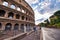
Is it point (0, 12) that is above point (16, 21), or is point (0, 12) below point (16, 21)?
above

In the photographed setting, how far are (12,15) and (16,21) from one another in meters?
1.67

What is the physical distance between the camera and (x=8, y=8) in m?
18.8

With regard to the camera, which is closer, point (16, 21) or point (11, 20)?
point (11, 20)

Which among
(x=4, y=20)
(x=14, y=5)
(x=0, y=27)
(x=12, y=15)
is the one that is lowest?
(x=0, y=27)

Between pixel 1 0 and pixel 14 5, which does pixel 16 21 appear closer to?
pixel 14 5

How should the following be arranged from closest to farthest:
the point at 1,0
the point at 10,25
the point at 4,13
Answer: the point at 1,0
the point at 4,13
the point at 10,25

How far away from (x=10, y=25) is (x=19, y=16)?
4.09m

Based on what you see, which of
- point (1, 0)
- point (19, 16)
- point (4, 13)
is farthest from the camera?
point (19, 16)

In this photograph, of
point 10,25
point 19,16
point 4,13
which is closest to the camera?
point 4,13

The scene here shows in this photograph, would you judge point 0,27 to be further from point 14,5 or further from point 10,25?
point 14,5

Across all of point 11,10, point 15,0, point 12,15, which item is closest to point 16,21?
point 12,15

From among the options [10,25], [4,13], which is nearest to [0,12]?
[4,13]

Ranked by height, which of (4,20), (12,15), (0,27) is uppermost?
(12,15)

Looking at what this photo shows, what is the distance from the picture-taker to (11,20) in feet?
65.0
